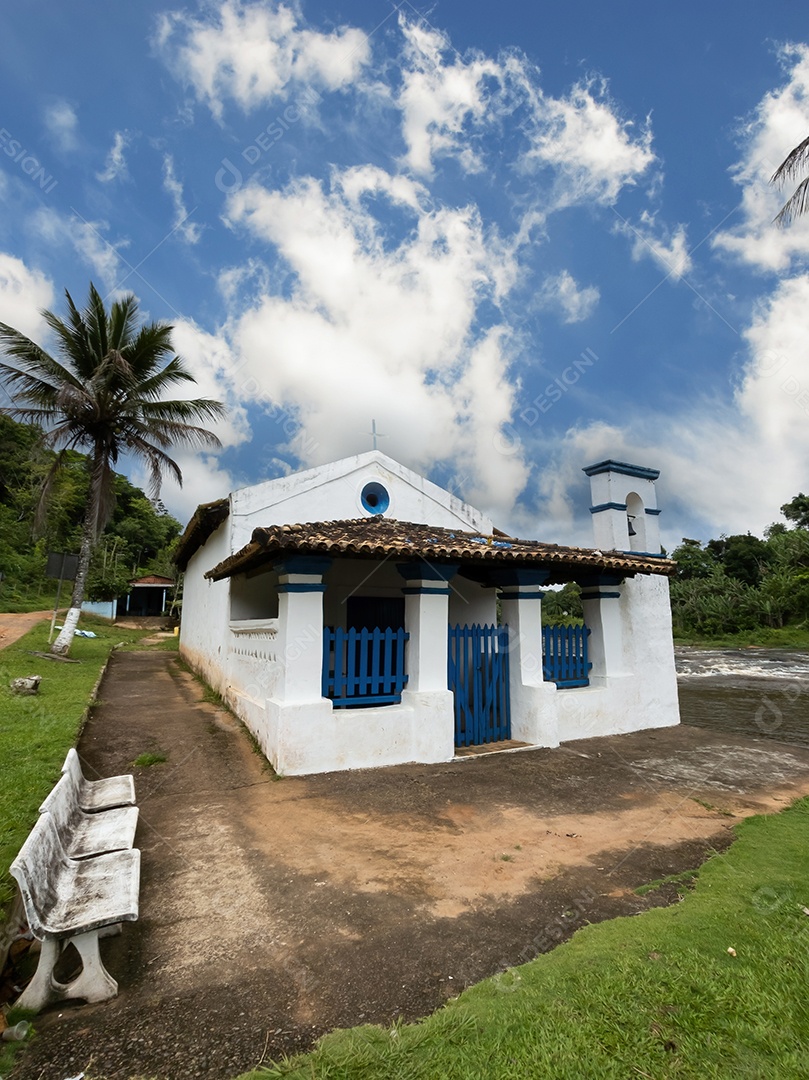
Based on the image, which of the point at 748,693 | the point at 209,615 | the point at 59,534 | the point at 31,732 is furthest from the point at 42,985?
the point at 59,534

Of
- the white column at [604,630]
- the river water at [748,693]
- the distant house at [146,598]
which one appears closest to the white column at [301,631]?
the white column at [604,630]

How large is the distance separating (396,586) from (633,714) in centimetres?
466

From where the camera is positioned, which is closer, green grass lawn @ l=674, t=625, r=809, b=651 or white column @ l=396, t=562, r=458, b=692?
white column @ l=396, t=562, r=458, b=692

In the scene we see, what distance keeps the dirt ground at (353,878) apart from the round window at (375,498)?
5.39 m

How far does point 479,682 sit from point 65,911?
580 cm

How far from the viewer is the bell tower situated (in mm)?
9336

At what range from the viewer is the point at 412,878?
364 cm

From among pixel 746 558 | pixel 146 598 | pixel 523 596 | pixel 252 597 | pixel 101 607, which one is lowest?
pixel 523 596

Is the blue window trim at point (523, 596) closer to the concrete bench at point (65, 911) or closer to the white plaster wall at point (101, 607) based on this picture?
the concrete bench at point (65, 911)

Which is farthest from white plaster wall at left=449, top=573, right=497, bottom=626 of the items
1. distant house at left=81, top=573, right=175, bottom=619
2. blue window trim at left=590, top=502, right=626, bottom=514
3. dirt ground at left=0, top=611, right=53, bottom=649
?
distant house at left=81, top=573, right=175, bottom=619

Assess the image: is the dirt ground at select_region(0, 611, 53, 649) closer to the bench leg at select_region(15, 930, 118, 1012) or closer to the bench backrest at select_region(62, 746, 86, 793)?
the bench backrest at select_region(62, 746, 86, 793)

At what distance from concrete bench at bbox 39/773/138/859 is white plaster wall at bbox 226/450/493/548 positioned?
583cm

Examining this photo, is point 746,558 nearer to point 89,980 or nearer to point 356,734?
point 356,734

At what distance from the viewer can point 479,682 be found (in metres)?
7.73
